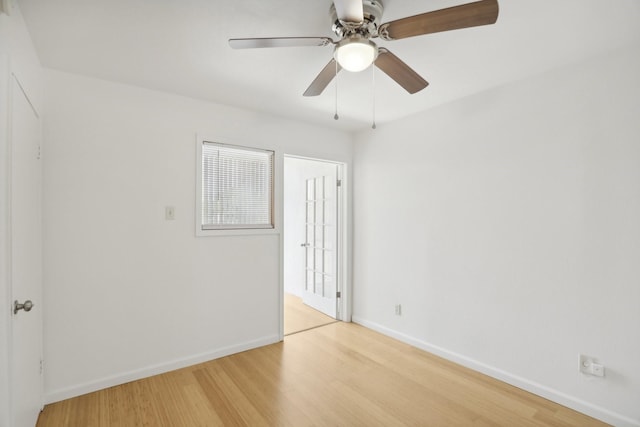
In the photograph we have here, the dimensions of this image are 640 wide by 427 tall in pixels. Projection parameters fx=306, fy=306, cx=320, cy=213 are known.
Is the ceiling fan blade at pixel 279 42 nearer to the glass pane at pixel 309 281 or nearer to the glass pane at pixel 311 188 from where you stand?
the glass pane at pixel 311 188

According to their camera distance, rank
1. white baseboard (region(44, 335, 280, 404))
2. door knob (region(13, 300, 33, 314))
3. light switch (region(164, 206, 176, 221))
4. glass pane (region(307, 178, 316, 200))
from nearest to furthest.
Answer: door knob (region(13, 300, 33, 314)), white baseboard (region(44, 335, 280, 404)), light switch (region(164, 206, 176, 221)), glass pane (region(307, 178, 316, 200))

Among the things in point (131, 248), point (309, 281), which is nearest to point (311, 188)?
point (309, 281)


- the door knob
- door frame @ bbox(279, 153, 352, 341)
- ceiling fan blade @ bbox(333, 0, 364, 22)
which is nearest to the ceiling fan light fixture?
ceiling fan blade @ bbox(333, 0, 364, 22)

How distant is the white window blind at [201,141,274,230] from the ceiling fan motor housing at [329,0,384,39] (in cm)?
175

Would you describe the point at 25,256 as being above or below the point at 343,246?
above

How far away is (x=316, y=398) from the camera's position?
221 cm

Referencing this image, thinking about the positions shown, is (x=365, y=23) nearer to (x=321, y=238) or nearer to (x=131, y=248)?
(x=131, y=248)

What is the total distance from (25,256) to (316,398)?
78.7 inches

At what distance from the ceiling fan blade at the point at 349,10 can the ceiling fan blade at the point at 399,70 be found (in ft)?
0.95

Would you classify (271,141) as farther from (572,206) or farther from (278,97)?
(572,206)

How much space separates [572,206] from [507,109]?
34.7 inches

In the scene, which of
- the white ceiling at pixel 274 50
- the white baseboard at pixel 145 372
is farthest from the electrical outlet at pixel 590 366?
the white baseboard at pixel 145 372

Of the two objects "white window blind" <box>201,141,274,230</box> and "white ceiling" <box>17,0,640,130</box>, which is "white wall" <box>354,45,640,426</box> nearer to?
"white ceiling" <box>17,0,640,130</box>

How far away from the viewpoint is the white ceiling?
5.08 feet
